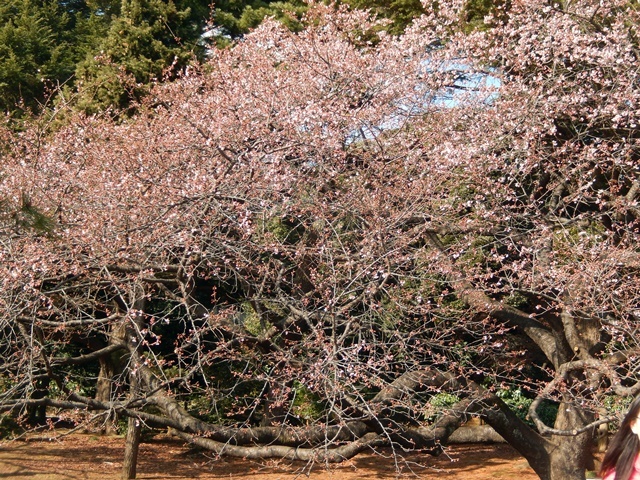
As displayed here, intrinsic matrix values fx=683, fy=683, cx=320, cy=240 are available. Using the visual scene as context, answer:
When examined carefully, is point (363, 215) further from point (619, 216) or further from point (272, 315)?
point (619, 216)

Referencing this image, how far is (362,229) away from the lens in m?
6.39

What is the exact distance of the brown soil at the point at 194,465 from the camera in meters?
8.70

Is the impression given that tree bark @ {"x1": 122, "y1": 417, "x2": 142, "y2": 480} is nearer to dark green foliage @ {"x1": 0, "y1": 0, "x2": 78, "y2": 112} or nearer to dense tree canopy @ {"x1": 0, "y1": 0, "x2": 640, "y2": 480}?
dense tree canopy @ {"x1": 0, "y1": 0, "x2": 640, "y2": 480}

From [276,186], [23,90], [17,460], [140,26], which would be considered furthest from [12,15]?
[276,186]

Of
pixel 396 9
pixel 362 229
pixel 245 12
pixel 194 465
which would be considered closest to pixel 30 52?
pixel 245 12

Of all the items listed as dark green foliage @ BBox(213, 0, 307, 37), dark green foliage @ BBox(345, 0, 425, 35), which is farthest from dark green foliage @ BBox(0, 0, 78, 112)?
dark green foliage @ BBox(345, 0, 425, 35)

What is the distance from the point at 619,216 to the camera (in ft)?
21.9

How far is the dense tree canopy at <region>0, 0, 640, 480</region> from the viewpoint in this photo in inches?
228

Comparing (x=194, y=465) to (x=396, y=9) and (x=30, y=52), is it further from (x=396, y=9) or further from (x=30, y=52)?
(x=30, y=52)

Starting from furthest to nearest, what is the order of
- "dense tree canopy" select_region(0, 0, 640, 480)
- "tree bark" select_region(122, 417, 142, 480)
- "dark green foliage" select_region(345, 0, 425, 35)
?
"dark green foliage" select_region(345, 0, 425, 35), "tree bark" select_region(122, 417, 142, 480), "dense tree canopy" select_region(0, 0, 640, 480)

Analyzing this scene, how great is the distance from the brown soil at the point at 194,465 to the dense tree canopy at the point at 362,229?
4.80ft

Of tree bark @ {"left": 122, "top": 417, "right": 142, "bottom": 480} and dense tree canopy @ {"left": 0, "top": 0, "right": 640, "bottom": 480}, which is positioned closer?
dense tree canopy @ {"left": 0, "top": 0, "right": 640, "bottom": 480}

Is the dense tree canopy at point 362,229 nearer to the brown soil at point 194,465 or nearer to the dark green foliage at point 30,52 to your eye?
the brown soil at point 194,465

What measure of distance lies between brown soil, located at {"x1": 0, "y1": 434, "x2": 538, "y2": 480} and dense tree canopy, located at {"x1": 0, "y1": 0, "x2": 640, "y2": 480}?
A: 1464mm
